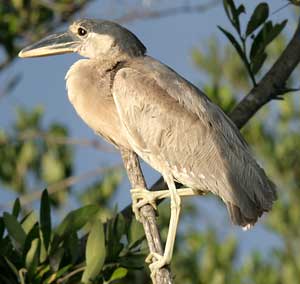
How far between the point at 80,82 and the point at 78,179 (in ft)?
4.15

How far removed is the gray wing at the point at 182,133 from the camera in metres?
4.14

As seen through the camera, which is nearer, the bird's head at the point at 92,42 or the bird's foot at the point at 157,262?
the bird's foot at the point at 157,262

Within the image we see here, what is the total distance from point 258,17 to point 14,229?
1364 millimetres

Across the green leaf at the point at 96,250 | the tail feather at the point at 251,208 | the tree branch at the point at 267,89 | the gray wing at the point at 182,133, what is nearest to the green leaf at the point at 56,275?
A: the green leaf at the point at 96,250

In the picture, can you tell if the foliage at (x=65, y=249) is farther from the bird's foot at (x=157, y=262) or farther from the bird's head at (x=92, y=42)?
the bird's head at (x=92, y=42)

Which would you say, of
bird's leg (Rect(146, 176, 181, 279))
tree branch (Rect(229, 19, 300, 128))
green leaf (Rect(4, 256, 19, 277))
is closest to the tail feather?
bird's leg (Rect(146, 176, 181, 279))

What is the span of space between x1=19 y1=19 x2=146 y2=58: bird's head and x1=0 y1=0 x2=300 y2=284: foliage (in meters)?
0.43

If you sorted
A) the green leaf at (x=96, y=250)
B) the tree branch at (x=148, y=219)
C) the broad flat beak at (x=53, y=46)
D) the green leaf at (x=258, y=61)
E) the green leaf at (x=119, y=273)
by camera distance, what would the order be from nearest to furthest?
the tree branch at (x=148, y=219), the green leaf at (x=96, y=250), the green leaf at (x=119, y=273), the green leaf at (x=258, y=61), the broad flat beak at (x=53, y=46)

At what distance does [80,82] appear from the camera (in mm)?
4418

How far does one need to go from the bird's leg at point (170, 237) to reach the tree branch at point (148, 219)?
0.02m

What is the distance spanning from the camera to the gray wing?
13.6 ft

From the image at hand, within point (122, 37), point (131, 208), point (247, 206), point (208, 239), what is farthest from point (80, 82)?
point (208, 239)

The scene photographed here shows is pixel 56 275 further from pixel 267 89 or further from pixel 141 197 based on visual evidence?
pixel 267 89

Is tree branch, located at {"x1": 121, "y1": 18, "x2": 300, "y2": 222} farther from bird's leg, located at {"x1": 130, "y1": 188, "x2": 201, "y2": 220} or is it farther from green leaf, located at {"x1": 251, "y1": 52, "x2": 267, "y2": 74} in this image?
bird's leg, located at {"x1": 130, "y1": 188, "x2": 201, "y2": 220}
